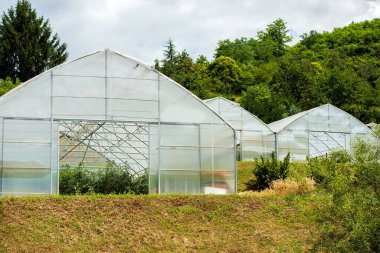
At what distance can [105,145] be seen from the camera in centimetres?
3475

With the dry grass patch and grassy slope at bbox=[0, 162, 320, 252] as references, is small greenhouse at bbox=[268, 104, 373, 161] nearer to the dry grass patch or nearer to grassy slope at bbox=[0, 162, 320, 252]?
the dry grass patch

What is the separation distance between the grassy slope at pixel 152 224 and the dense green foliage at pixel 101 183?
9.71ft

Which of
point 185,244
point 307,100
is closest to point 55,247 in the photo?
point 185,244

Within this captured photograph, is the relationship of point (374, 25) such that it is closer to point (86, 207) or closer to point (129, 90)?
point (129, 90)

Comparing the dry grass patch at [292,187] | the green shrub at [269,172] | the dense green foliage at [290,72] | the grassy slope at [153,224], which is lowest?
the grassy slope at [153,224]

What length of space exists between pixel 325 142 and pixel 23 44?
26.4 meters

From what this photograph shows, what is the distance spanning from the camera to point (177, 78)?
64.9 m

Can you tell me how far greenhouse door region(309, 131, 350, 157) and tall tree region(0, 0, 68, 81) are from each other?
2450 centimetres

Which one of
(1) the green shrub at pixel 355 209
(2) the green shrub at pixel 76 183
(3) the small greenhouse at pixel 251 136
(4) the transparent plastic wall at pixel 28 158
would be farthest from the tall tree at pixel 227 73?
(1) the green shrub at pixel 355 209

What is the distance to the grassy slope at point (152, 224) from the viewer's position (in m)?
22.3

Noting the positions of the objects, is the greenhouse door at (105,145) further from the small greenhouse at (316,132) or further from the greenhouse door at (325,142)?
the greenhouse door at (325,142)

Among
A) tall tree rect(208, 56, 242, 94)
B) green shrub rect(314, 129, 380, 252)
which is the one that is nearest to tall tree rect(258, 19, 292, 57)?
tall tree rect(208, 56, 242, 94)

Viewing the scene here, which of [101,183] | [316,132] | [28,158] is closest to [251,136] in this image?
[316,132]

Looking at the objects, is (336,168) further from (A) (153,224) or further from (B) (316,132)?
(B) (316,132)
